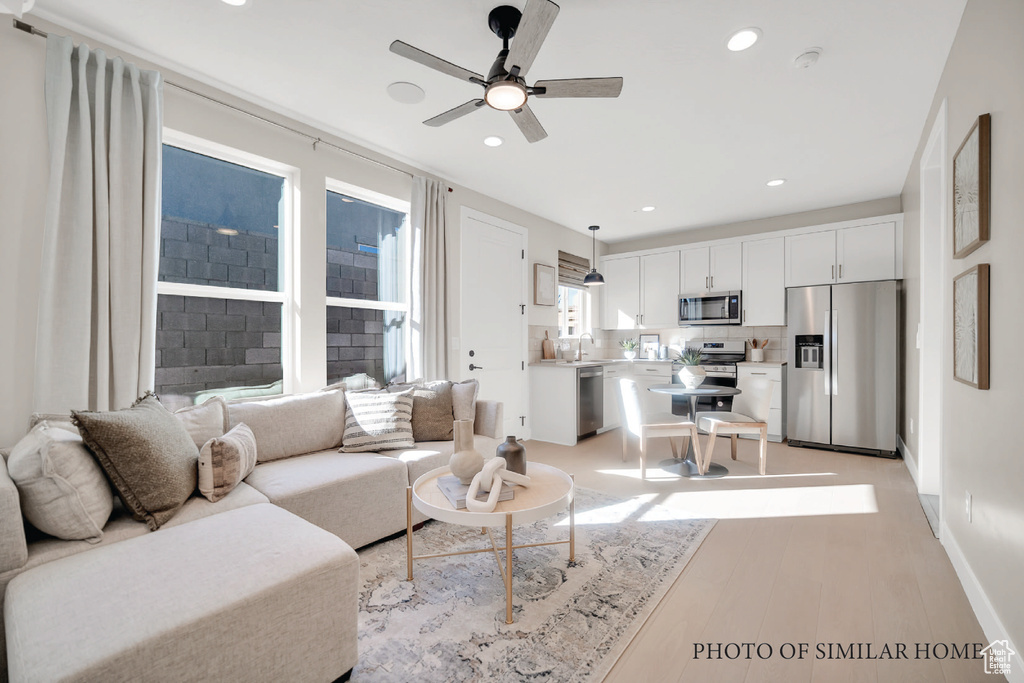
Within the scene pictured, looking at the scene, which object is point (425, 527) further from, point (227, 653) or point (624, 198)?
point (624, 198)

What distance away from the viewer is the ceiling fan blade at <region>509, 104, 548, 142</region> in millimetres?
2184

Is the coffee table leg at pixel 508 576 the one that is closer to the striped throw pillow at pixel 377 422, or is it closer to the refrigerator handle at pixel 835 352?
the striped throw pillow at pixel 377 422

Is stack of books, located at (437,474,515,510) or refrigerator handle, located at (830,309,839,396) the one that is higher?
refrigerator handle, located at (830,309,839,396)

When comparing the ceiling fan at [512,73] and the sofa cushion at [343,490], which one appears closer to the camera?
the ceiling fan at [512,73]

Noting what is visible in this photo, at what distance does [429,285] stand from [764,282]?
152 inches

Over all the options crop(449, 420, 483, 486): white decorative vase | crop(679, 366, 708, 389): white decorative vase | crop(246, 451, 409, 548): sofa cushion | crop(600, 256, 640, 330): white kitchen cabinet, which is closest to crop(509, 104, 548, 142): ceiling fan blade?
crop(449, 420, 483, 486): white decorative vase

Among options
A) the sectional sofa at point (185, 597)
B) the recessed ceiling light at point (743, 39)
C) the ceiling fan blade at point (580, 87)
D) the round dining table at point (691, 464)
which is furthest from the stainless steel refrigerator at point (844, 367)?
the sectional sofa at point (185, 597)

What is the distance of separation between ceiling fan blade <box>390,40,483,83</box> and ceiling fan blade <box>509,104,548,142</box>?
0.91ft

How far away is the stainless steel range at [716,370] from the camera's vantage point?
5.07 metres

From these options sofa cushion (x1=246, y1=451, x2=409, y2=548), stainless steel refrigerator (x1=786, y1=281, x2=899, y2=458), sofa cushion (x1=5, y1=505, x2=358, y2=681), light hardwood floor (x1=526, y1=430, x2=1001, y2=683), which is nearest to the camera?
sofa cushion (x1=5, y1=505, x2=358, y2=681)

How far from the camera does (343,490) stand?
7.48 feet

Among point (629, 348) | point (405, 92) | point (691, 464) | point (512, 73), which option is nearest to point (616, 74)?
point (512, 73)

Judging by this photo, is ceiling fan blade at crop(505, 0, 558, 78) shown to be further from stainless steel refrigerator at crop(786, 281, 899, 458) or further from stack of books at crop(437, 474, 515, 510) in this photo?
stainless steel refrigerator at crop(786, 281, 899, 458)

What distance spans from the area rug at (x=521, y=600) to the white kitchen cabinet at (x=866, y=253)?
3504 mm
